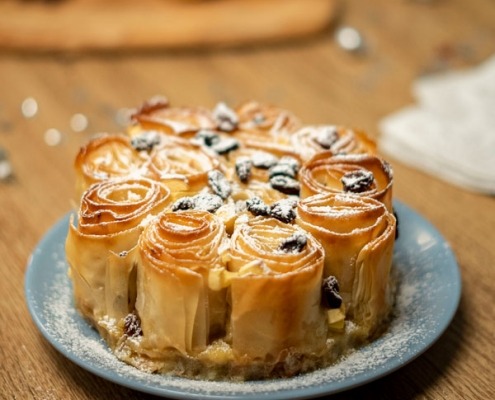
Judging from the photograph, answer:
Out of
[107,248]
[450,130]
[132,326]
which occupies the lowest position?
[450,130]

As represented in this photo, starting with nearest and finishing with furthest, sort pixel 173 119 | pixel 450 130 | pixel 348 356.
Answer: pixel 348 356
pixel 173 119
pixel 450 130

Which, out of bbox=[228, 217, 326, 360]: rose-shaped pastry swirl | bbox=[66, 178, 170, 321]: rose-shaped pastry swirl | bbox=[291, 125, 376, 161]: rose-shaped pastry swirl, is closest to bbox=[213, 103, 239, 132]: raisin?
bbox=[291, 125, 376, 161]: rose-shaped pastry swirl

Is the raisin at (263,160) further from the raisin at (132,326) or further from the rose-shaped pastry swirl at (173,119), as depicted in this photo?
the raisin at (132,326)

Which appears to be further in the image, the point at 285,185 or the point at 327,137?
the point at 327,137

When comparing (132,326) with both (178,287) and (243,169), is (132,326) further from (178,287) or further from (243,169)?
(243,169)

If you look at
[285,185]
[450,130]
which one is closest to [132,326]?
[285,185]

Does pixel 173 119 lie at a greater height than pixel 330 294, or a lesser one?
greater
